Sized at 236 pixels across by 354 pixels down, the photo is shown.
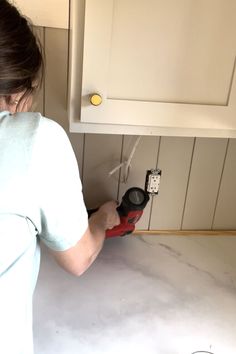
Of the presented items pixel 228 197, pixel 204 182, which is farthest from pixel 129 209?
pixel 228 197

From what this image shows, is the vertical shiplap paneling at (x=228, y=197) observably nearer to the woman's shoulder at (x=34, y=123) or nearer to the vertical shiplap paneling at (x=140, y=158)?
the vertical shiplap paneling at (x=140, y=158)

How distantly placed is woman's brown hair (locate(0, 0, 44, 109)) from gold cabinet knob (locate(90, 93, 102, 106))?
0.87ft

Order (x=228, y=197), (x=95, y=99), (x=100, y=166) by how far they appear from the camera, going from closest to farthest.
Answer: (x=95, y=99)
(x=100, y=166)
(x=228, y=197)

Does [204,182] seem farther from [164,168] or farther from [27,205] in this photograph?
[27,205]

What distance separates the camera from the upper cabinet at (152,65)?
935mm

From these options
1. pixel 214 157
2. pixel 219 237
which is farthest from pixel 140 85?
pixel 219 237

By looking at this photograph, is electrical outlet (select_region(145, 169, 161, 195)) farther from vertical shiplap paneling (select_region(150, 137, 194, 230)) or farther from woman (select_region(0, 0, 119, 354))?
woman (select_region(0, 0, 119, 354))

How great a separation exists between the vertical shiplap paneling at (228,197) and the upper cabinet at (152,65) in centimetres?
44

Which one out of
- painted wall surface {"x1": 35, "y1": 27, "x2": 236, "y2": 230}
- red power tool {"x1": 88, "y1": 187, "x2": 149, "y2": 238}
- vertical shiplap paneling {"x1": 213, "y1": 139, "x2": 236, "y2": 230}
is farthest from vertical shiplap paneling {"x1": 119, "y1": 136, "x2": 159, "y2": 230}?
vertical shiplap paneling {"x1": 213, "y1": 139, "x2": 236, "y2": 230}

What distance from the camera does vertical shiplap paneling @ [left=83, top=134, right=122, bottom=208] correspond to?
1397 mm

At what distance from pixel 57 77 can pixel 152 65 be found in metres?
0.41

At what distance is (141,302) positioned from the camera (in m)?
1.18

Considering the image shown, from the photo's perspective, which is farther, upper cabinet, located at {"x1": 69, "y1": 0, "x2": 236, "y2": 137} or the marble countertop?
the marble countertop

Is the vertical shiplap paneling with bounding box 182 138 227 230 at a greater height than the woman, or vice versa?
the woman
